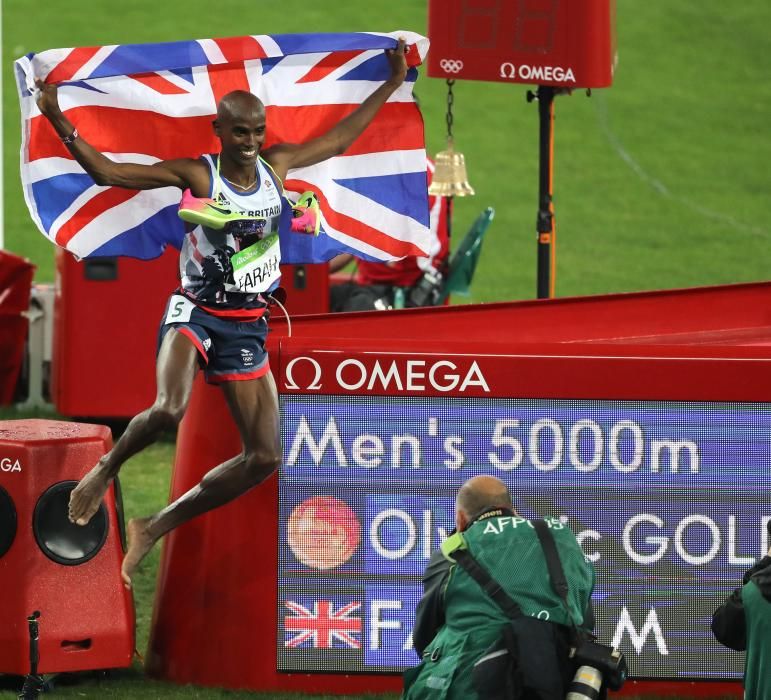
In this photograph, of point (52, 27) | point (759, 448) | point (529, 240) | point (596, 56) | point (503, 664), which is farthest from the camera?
point (52, 27)

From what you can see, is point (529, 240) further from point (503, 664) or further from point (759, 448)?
point (503, 664)

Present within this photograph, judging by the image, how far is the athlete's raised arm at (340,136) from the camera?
7254mm

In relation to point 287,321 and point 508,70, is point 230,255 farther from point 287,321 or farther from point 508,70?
point 508,70

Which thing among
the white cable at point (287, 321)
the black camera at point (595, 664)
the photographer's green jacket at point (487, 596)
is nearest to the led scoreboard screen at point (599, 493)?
the white cable at point (287, 321)

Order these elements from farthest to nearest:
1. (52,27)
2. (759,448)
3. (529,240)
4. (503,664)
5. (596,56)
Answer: (52,27), (529,240), (596,56), (759,448), (503,664)

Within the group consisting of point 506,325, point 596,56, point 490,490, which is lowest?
point 490,490

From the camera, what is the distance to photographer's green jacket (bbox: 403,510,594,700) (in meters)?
5.27

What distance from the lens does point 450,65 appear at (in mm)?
9781

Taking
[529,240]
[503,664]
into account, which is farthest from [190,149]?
[529,240]

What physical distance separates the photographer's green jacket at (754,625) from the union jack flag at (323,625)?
4.85 feet

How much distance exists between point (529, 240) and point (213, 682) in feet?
47.4

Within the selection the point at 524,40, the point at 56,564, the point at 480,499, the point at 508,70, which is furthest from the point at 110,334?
the point at 480,499

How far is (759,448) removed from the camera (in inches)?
265

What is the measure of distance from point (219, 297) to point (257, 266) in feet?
0.59
